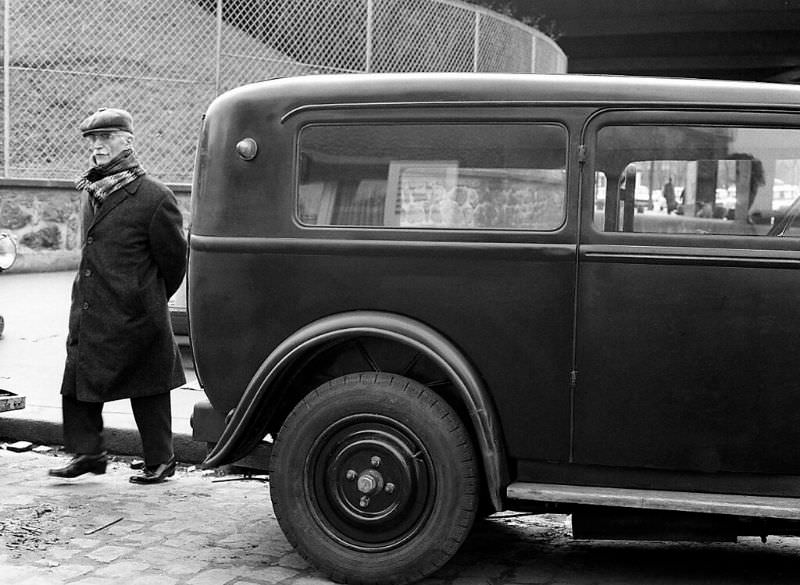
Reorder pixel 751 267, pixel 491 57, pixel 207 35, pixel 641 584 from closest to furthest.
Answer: pixel 751 267
pixel 641 584
pixel 207 35
pixel 491 57

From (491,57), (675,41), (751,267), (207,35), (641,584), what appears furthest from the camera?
(675,41)

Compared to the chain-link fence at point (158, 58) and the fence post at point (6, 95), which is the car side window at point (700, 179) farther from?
the fence post at point (6, 95)

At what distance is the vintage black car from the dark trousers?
4.70 feet

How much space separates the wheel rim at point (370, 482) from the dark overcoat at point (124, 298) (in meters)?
1.71

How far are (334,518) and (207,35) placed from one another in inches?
462

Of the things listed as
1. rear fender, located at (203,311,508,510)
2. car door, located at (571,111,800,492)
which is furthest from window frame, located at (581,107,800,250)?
rear fender, located at (203,311,508,510)

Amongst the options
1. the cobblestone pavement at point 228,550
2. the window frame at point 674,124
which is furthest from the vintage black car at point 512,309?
the cobblestone pavement at point 228,550

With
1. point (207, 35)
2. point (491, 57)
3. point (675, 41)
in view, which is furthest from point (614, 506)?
point (675, 41)

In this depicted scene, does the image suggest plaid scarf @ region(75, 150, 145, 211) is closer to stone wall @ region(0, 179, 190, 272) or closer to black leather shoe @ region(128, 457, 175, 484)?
black leather shoe @ region(128, 457, 175, 484)

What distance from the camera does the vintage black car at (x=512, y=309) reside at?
423 centimetres

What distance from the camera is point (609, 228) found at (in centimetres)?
432

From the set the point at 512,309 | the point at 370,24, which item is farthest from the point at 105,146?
the point at 370,24

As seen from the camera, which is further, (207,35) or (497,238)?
(207,35)

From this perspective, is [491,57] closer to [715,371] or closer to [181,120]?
[181,120]
